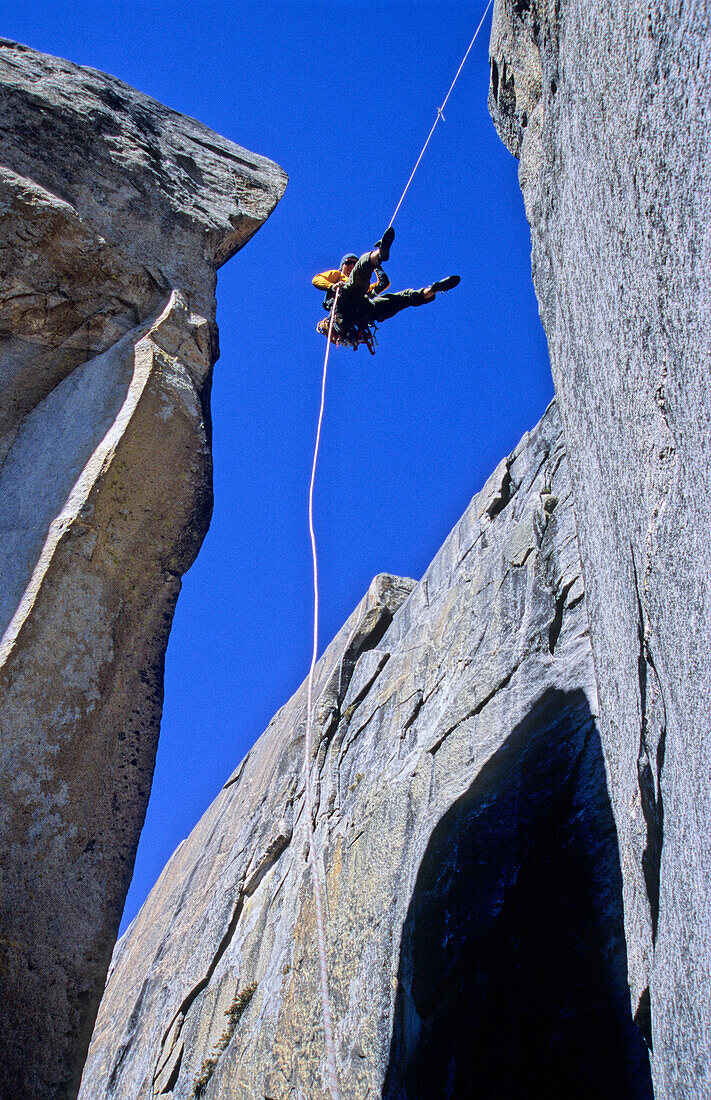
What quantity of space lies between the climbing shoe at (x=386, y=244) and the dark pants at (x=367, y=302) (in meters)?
0.42

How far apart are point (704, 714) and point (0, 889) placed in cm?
210

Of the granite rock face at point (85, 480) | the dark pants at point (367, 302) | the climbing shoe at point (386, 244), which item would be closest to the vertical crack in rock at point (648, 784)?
the granite rock face at point (85, 480)

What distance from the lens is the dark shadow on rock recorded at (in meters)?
3.82

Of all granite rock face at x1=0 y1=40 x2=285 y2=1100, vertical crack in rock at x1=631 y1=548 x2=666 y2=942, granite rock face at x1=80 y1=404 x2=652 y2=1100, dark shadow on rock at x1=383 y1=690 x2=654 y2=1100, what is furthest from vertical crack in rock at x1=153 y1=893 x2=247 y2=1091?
vertical crack in rock at x1=631 y1=548 x2=666 y2=942

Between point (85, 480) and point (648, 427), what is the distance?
2.18 metres

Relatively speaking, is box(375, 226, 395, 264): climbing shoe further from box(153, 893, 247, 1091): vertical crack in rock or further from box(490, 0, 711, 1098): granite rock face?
box(153, 893, 247, 1091): vertical crack in rock

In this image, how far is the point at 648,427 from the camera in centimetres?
205

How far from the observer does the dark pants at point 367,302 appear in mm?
6660

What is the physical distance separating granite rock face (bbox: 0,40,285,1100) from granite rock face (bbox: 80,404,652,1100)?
2.47 metres

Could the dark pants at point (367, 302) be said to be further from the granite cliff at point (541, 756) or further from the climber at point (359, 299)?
the granite cliff at point (541, 756)

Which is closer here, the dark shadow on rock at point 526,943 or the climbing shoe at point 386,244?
the dark shadow on rock at point 526,943

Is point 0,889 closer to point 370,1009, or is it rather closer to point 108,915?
point 108,915

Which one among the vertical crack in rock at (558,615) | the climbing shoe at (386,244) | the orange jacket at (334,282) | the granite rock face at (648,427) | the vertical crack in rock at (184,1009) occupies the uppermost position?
the orange jacket at (334,282)

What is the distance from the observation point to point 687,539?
181 centimetres
